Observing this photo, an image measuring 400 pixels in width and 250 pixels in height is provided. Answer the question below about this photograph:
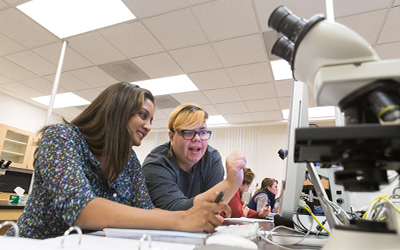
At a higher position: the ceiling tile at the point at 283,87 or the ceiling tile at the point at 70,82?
the ceiling tile at the point at 283,87

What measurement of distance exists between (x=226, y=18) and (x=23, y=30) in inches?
90.4

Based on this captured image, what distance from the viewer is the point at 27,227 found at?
0.79 metres

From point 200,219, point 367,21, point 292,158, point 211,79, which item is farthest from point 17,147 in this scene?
point 367,21

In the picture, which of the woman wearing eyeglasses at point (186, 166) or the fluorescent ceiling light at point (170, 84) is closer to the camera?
the woman wearing eyeglasses at point (186, 166)

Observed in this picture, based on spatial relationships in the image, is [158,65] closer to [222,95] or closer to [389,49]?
[222,95]

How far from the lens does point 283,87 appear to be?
3.75m

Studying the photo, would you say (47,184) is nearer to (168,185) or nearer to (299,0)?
(168,185)

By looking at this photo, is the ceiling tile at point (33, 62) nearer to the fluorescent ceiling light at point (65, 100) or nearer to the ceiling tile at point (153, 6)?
the fluorescent ceiling light at point (65, 100)

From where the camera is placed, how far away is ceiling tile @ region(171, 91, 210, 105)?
4.17 metres

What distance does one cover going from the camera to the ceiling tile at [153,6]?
2318 mm

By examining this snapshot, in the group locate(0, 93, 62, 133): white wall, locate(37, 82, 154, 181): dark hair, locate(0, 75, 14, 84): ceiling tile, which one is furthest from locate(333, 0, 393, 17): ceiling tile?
locate(0, 93, 62, 133): white wall

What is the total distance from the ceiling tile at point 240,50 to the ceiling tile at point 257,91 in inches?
26.7

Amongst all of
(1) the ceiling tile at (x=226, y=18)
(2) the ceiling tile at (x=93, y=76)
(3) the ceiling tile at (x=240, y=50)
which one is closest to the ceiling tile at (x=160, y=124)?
(2) the ceiling tile at (x=93, y=76)

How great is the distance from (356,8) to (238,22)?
1.03 m
